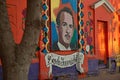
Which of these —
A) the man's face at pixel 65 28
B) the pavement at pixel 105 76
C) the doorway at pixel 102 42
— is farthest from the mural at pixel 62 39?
the doorway at pixel 102 42

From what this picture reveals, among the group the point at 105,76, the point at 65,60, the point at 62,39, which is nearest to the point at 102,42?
the point at 105,76

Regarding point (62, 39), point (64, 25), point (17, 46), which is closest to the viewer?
point (17, 46)

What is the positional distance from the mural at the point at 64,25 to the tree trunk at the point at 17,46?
5505 millimetres

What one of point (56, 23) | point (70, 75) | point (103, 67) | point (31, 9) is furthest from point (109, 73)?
point (31, 9)

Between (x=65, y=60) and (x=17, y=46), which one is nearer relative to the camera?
(x=17, y=46)

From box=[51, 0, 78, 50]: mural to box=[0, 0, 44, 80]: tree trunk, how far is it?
5.51 metres

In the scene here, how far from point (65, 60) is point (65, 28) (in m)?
1.23

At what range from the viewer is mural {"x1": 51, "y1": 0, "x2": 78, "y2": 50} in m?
11.9

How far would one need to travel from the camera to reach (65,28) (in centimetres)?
1245

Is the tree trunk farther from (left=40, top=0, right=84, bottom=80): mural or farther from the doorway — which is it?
the doorway

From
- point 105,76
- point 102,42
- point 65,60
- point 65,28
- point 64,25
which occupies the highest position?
point 64,25

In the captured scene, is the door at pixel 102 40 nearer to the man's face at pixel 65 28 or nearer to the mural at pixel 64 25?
the mural at pixel 64 25

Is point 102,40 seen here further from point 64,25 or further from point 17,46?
point 17,46

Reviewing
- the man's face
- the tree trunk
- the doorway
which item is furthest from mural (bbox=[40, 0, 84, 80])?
the tree trunk
